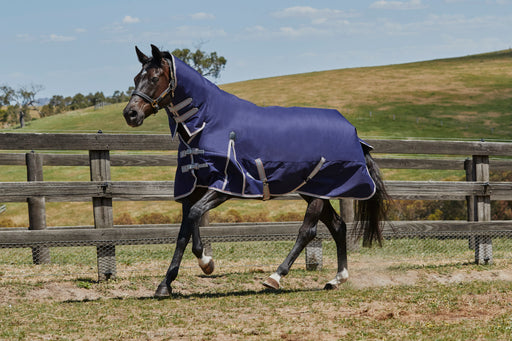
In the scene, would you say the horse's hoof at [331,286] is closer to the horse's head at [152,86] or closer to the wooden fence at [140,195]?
the wooden fence at [140,195]

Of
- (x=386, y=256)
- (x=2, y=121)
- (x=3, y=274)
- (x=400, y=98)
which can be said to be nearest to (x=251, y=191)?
(x=3, y=274)

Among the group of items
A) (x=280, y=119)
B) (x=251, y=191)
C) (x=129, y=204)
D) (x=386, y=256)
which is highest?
(x=280, y=119)

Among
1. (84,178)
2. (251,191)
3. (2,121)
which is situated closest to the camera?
(251,191)

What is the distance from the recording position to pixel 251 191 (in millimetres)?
6004

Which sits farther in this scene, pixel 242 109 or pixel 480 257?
pixel 480 257

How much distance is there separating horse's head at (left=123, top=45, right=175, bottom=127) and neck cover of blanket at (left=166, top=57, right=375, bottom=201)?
0.10 metres

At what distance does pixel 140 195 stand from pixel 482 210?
5.37 metres

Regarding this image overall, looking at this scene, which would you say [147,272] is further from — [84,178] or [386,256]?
[84,178]

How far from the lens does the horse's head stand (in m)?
5.80

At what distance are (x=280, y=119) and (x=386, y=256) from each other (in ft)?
14.3

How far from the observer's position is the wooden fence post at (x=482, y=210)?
29.7 feet

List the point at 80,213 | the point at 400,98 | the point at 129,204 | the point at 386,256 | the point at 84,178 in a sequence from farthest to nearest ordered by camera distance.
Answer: the point at 400,98 → the point at 84,178 → the point at 129,204 → the point at 80,213 → the point at 386,256

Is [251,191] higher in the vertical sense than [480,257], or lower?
higher

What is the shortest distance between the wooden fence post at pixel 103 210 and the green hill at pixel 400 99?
32.3 metres
